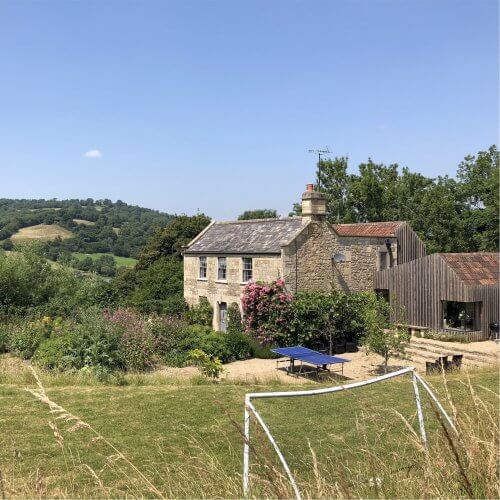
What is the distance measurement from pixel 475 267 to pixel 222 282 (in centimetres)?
1363

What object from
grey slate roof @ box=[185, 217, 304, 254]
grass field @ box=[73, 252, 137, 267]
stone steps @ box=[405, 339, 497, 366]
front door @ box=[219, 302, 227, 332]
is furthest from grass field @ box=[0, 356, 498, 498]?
grass field @ box=[73, 252, 137, 267]

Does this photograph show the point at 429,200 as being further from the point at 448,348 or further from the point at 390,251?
the point at 448,348

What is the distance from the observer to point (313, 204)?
966 inches

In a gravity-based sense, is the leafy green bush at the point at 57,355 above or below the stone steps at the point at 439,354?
above

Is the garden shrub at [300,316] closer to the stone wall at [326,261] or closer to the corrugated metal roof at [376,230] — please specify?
the stone wall at [326,261]

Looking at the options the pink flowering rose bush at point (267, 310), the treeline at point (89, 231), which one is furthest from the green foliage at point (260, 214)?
the pink flowering rose bush at point (267, 310)

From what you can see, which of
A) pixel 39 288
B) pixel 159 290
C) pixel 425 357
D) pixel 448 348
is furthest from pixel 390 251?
pixel 39 288

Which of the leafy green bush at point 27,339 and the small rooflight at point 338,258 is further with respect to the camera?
the small rooflight at point 338,258

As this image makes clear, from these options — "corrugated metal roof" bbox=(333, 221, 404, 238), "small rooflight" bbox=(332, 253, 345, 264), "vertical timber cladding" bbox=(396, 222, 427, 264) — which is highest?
"corrugated metal roof" bbox=(333, 221, 404, 238)

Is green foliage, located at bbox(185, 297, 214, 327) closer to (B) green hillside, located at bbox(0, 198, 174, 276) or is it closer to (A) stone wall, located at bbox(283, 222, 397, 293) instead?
(A) stone wall, located at bbox(283, 222, 397, 293)

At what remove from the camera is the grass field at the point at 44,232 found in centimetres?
9562

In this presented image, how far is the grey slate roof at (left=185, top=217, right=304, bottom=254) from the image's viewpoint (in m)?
25.2

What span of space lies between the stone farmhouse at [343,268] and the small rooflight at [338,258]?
0.18 feet

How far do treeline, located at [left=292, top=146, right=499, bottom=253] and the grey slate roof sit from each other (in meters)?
15.7
